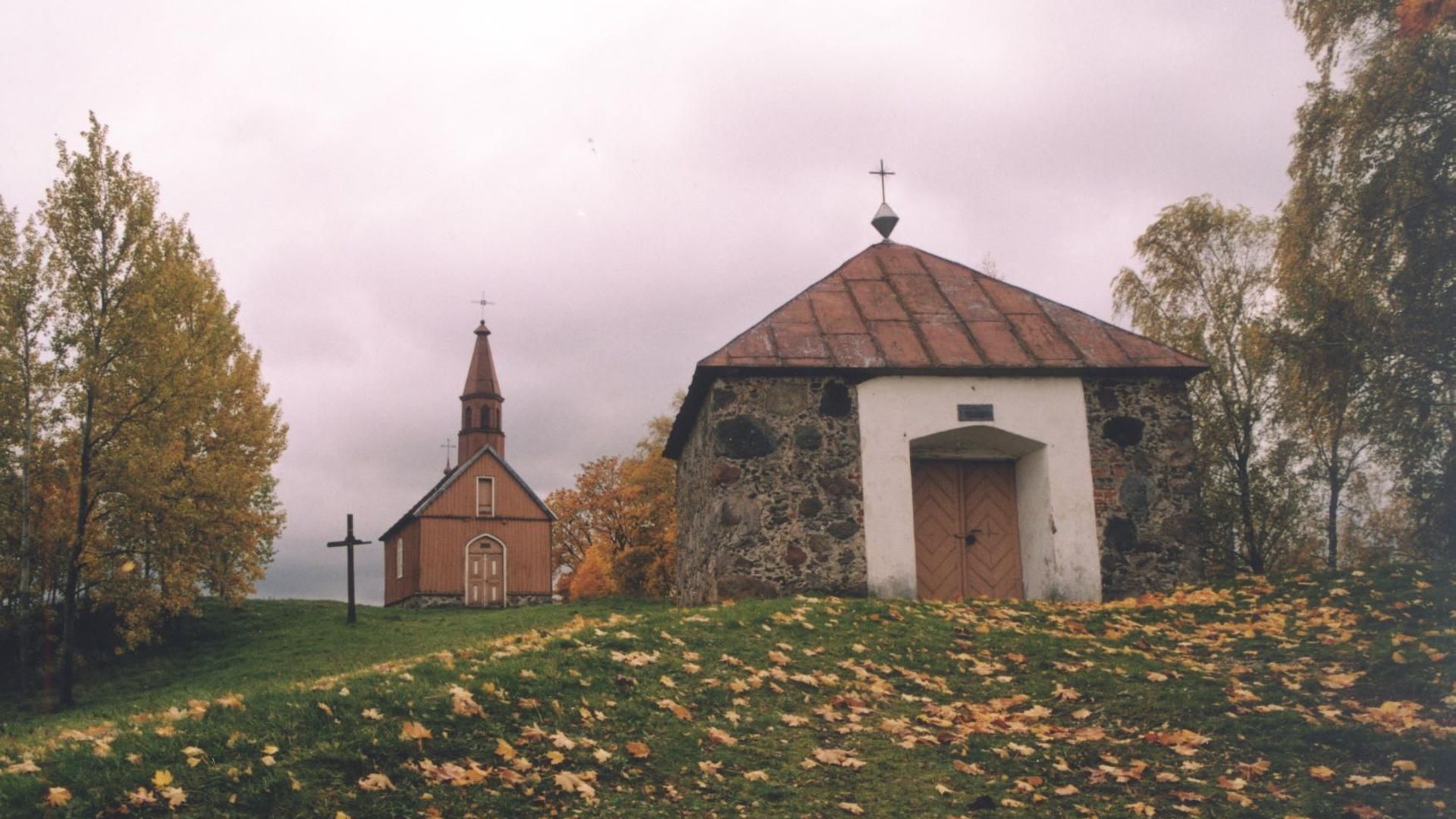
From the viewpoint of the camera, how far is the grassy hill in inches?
233

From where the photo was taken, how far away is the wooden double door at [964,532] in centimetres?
1470

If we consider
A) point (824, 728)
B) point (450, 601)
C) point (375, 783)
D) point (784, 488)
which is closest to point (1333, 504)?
point (784, 488)

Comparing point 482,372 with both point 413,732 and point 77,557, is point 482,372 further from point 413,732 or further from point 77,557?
point 413,732

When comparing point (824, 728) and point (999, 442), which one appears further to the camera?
point (999, 442)

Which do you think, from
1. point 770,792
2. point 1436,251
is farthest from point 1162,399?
point 770,792

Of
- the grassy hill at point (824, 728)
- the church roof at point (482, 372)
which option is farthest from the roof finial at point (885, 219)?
the church roof at point (482, 372)

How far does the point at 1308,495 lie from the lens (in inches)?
1025

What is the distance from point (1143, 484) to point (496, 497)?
32.5 m

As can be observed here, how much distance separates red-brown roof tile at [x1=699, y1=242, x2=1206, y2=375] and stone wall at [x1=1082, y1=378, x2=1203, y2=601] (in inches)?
18.9

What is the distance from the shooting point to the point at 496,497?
4319 centimetres

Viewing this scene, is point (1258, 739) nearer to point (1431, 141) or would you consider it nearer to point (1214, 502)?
point (1431, 141)

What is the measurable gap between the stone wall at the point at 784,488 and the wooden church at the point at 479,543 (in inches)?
1151

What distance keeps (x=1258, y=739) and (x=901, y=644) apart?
359 cm

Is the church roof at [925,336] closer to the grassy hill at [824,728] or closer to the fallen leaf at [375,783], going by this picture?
the grassy hill at [824,728]
